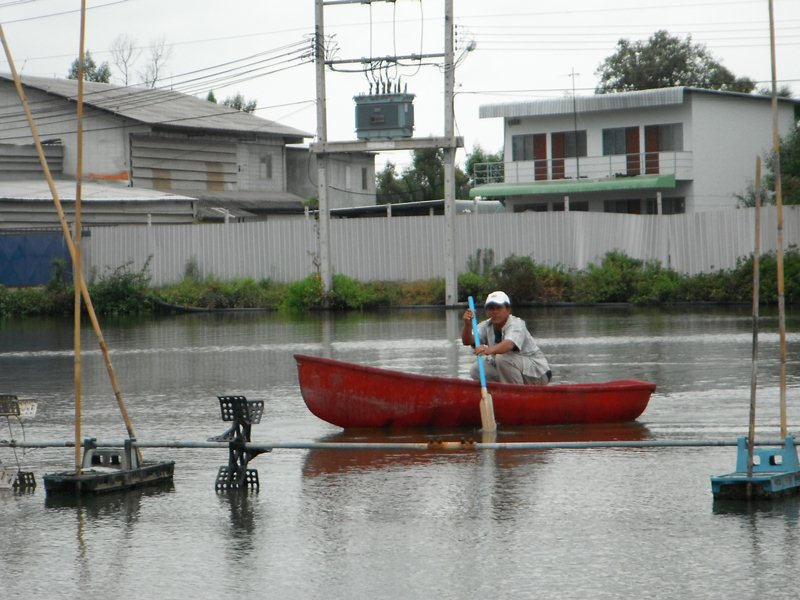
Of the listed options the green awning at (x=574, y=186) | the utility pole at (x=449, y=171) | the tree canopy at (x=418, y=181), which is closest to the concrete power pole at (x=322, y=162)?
the utility pole at (x=449, y=171)

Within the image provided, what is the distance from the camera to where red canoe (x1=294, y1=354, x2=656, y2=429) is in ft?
41.0

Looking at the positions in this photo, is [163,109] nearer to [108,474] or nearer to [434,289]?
[434,289]

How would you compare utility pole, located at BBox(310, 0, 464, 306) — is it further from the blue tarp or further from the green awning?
the green awning

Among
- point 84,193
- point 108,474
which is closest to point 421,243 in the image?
point 84,193

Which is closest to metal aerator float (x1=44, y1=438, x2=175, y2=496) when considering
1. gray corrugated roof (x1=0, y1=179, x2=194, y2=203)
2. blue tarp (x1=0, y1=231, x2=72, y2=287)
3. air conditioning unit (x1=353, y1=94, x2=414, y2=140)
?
air conditioning unit (x1=353, y1=94, x2=414, y2=140)

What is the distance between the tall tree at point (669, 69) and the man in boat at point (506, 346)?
183 feet

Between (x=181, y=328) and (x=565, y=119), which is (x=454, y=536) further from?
(x=565, y=119)

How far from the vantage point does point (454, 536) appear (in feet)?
26.7

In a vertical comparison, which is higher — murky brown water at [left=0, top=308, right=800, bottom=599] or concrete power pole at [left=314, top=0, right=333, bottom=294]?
concrete power pole at [left=314, top=0, right=333, bottom=294]

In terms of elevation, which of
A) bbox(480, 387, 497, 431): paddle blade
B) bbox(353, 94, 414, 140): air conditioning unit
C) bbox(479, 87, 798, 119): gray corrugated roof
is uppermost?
bbox(479, 87, 798, 119): gray corrugated roof

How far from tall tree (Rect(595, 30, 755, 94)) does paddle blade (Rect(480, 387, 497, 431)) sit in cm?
5692

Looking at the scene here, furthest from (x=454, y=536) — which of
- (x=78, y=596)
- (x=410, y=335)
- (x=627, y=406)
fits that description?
(x=410, y=335)

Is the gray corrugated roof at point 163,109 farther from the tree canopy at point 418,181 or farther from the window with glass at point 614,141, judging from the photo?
the tree canopy at point 418,181

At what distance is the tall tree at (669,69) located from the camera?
220 ft
